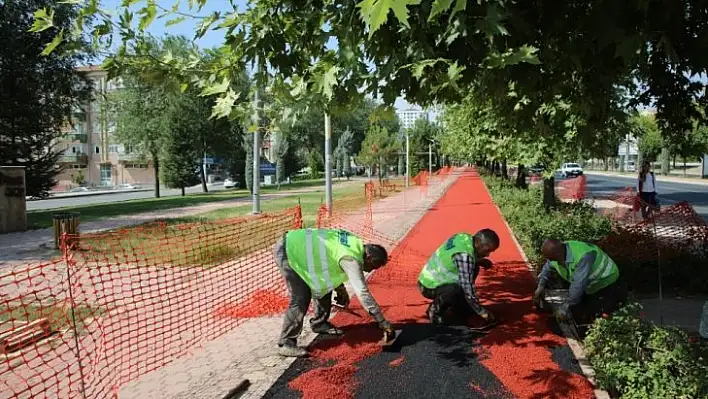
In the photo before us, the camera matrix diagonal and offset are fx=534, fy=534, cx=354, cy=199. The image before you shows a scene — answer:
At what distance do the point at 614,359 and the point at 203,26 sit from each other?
4050mm

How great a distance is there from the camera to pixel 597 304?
18.1ft

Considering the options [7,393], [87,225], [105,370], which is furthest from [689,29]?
[87,225]

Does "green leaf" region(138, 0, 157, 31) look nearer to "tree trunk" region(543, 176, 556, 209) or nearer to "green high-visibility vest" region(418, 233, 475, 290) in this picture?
"green high-visibility vest" region(418, 233, 475, 290)

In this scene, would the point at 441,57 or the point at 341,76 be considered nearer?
the point at 441,57

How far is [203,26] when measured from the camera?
421 centimetres

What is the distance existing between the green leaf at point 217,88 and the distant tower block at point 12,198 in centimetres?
1342

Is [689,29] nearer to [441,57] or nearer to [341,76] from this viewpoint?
[441,57]

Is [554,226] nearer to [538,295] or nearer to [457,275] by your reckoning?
[538,295]

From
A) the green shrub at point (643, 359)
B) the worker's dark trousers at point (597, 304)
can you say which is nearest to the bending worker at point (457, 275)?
the worker's dark trousers at point (597, 304)

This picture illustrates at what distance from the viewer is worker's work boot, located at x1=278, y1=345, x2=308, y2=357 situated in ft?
16.4

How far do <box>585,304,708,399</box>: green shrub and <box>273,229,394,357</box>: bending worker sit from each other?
5.94 feet

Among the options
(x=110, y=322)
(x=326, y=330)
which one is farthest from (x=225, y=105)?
(x=110, y=322)

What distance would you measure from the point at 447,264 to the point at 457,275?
0.16m

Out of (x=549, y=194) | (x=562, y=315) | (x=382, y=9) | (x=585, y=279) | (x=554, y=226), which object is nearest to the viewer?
(x=382, y=9)
